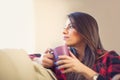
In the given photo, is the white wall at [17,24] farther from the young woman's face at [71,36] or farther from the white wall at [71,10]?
the young woman's face at [71,36]

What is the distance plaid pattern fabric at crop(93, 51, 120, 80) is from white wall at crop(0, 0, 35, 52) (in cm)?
53

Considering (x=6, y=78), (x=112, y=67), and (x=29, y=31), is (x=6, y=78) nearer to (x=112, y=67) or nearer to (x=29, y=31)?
(x=112, y=67)

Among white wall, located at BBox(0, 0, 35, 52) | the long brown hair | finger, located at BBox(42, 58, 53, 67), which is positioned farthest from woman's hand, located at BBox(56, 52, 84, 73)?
white wall, located at BBox(0, 0, 35, 52)

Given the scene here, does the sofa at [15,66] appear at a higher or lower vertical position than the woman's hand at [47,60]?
higher

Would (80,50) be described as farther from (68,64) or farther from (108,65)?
(68,64)

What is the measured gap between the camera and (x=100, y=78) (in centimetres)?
Result: 116

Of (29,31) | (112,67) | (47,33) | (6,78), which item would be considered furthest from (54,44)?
(6,78)

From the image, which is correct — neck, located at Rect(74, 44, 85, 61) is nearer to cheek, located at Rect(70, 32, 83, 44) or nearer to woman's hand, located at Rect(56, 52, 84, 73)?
cheek, located at Rect(70, 32, 83, 44)

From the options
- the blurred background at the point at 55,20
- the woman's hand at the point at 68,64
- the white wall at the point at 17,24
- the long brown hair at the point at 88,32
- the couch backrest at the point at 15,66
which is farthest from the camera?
the blurred background at the point at 55,20

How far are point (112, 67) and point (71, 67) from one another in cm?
29

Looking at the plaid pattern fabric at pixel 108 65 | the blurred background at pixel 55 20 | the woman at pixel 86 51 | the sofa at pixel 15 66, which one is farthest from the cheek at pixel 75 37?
the sofa at pixel 15 66

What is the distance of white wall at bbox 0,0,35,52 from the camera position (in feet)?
4.95

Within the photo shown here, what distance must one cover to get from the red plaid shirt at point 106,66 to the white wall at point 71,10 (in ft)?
1.16

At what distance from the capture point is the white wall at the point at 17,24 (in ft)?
4.95
